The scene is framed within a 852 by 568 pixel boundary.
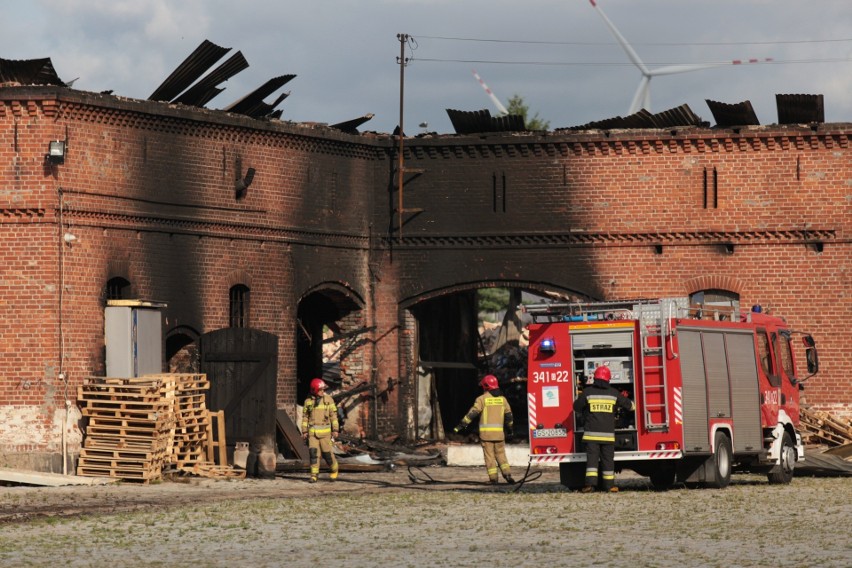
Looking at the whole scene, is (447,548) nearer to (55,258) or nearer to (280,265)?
(55,258)

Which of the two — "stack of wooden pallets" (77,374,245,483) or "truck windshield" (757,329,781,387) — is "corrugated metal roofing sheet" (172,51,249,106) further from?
"truck windshield" (757,329,781,387)

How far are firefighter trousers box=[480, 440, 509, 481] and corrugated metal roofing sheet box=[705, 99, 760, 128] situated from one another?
36.6 feet

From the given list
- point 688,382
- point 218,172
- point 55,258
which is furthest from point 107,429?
point 688,382

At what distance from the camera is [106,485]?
903 inches

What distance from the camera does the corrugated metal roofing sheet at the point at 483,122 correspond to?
102ft

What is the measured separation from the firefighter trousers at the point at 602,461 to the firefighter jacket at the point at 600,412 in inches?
4.0

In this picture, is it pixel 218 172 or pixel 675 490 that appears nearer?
pixel 675 490

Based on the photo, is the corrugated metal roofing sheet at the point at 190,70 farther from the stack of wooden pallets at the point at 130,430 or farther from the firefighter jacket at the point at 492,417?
the firefighter jacket at the point at 492,417

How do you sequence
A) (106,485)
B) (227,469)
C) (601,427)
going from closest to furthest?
1. (601,427)
2. (106,485)
3. (227,469)

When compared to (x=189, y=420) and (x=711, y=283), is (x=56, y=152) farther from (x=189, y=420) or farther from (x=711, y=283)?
(x=711, y=283)

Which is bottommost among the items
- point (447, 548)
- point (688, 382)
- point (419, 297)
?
point (447, 548)

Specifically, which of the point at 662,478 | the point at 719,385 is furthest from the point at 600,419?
the point at 662,478

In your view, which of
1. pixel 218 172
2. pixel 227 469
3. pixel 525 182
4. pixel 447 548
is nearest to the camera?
pixel 447 548

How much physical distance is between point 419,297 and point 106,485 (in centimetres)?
1004
